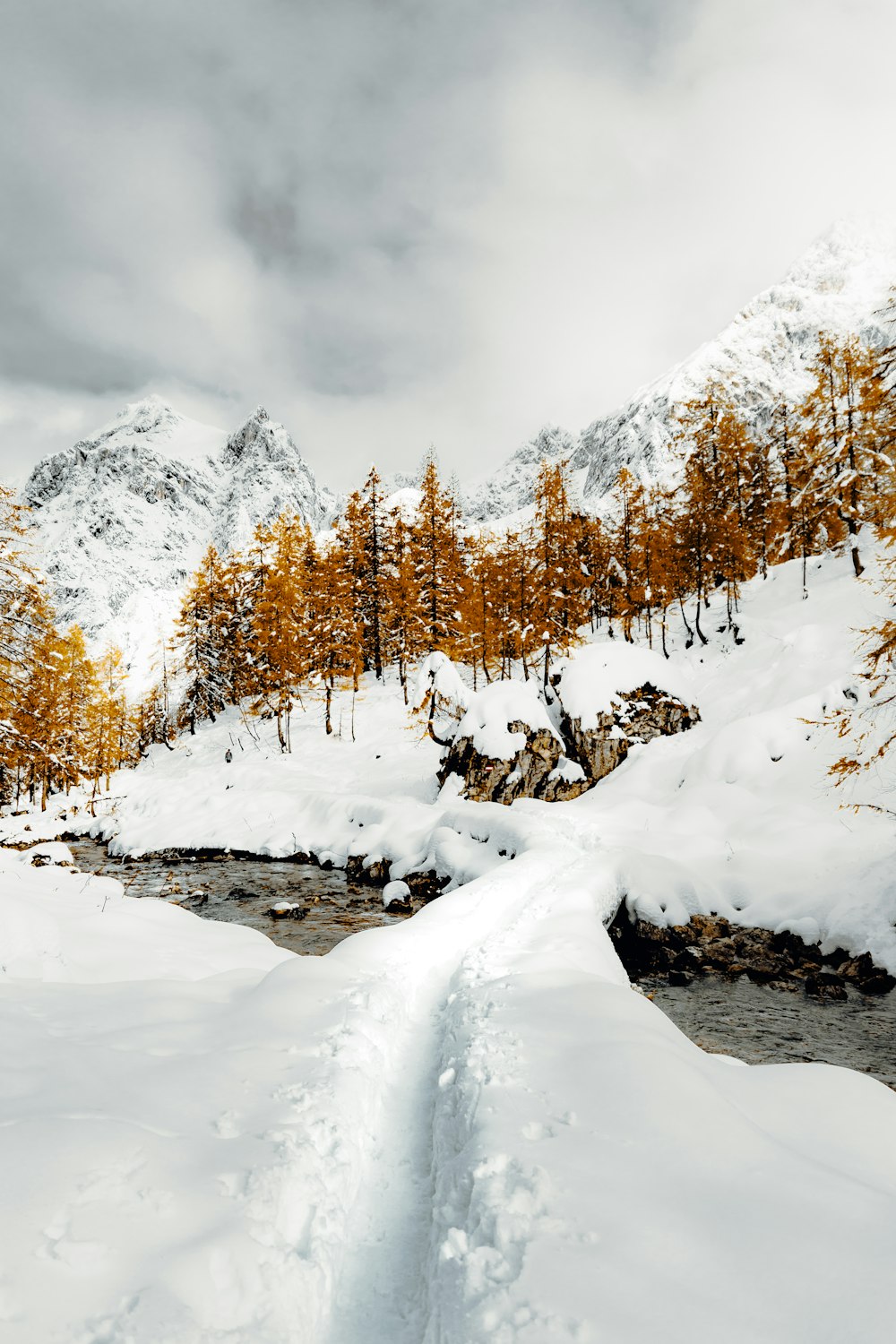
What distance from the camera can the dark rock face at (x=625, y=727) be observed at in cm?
2245

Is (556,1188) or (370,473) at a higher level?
(370,473)

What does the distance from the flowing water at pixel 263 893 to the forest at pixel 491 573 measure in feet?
21.6

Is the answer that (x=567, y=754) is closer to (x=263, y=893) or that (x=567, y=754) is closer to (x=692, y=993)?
(x=263, y=893)

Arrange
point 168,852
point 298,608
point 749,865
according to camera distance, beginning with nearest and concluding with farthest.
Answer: point 749,865, point 168,852, point 298,608

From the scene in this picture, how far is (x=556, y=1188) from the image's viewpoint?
3324 millimetres

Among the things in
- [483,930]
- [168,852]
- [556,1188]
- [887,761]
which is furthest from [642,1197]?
[168,852]

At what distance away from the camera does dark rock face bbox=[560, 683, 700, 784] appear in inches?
884

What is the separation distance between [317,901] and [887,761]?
1583cm

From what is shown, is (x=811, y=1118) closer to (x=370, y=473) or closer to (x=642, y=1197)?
(x=642, y=1197)

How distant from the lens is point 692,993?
1017cm

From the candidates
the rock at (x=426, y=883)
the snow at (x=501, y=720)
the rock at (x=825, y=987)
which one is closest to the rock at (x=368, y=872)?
the rock at (x=426, y=883)

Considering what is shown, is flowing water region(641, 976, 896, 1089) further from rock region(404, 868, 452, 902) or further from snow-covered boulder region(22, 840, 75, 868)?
snow-covered boulder region(22, 840, 75, 868)

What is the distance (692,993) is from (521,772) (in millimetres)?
12037

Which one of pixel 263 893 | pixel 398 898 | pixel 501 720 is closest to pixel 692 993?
pixel 398 898
